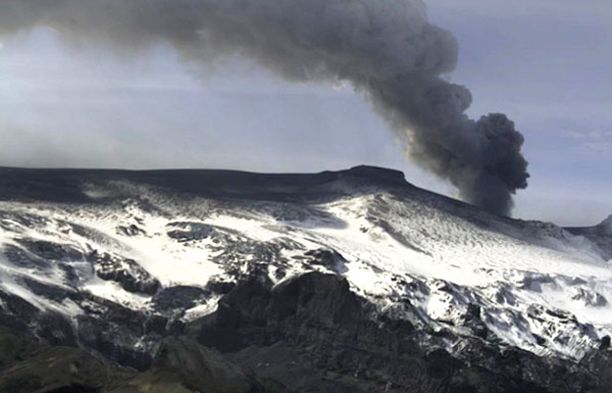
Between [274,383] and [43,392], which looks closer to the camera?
[43,392]

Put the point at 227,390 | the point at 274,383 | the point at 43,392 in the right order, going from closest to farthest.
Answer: the point at 43,392, the point at 227,390, the point at 274,383

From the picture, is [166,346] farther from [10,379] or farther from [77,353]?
[10,379]

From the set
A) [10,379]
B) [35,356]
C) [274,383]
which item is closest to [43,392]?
[10,379]

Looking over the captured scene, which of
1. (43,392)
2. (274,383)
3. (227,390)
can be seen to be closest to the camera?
(43,392)

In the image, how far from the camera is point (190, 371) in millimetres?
160000

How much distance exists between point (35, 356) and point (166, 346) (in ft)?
41.6

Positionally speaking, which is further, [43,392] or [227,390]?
[227,390]

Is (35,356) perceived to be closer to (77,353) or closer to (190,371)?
(77,353)

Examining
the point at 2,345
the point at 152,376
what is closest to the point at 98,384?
the point at 152,376

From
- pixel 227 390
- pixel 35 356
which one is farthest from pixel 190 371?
pixel 35 356

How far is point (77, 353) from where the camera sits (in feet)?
543

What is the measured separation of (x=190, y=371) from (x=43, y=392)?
17.7 m

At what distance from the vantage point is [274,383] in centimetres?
17638

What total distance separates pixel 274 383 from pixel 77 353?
22.2m
